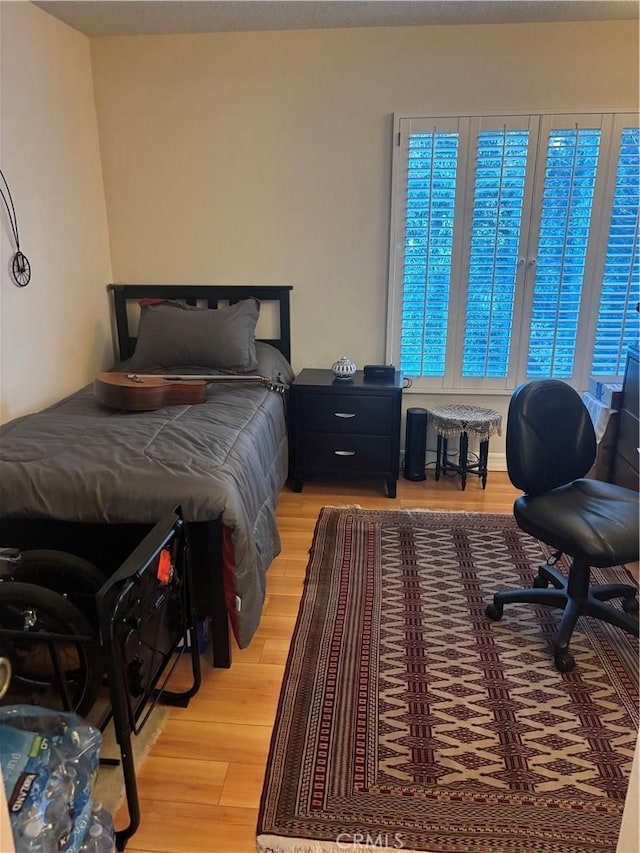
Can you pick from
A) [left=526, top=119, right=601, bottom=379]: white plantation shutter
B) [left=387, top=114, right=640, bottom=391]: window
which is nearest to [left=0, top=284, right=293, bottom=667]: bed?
[left=387, top=114, right=640, bottom=391]: window

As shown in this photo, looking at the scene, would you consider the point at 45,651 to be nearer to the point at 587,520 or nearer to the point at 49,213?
the point at 587,520

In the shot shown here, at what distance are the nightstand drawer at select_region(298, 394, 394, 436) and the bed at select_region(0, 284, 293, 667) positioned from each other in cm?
46

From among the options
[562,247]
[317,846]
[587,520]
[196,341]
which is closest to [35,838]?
[317,846]

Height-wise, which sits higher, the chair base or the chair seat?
the chair seat

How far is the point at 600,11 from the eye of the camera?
2.78 meters

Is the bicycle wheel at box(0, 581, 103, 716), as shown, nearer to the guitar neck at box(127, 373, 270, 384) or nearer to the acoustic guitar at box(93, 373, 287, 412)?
the acoustic guitar at box(93, 373, 287, 412)

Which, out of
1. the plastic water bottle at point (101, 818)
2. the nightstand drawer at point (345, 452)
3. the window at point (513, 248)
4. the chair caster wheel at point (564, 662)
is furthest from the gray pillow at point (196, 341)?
the plastic water bottle at point (101, 818)

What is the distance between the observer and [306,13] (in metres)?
2.82

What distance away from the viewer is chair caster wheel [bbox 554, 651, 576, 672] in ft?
6.37

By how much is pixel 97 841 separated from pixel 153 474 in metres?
0.95

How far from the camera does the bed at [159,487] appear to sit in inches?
72.1

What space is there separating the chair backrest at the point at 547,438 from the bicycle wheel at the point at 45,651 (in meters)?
1.45

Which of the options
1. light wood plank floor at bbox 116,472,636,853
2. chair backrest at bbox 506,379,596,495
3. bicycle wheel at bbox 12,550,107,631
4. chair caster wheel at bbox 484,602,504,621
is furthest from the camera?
chair caster wheel at bbox 484,602,504,621

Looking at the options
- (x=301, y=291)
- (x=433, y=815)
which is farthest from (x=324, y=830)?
(x=301, y=291)
